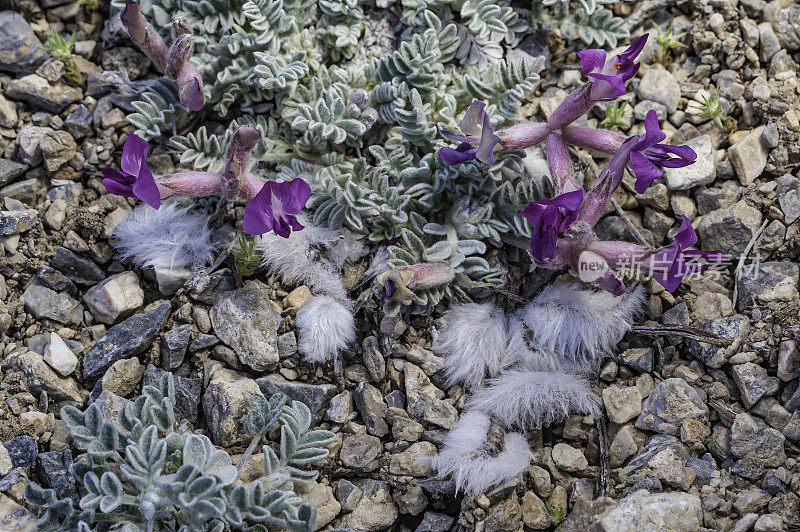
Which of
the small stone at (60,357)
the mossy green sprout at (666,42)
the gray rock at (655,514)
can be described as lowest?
the small stone at (60,357)

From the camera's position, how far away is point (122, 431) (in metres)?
3.34

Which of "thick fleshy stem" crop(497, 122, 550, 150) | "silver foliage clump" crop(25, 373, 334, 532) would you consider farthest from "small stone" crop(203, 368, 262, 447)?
"thick fleshy stem" crop(497, 122, 550, 150)

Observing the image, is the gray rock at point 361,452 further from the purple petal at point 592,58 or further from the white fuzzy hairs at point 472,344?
the purple petal at point 592,58

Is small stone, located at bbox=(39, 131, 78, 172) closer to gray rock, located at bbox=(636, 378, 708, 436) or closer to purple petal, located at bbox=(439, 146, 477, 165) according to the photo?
purple petal, located at bbox=(439, 146, 477, 165)

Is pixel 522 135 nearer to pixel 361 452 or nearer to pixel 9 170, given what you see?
pixel 361 452

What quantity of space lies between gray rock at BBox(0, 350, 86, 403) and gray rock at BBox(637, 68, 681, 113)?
12.8ft

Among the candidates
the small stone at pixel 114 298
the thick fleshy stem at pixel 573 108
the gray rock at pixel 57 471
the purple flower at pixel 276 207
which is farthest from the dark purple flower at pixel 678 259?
the gray rock at pixel 57 471

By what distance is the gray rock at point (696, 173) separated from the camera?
13.6 ft

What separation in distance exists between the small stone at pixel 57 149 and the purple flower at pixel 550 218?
9.64ft

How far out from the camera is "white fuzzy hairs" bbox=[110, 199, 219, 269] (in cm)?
406

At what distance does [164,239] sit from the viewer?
409 centimetres

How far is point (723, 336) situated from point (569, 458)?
1.08m

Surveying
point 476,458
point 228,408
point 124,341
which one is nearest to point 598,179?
point 476,458

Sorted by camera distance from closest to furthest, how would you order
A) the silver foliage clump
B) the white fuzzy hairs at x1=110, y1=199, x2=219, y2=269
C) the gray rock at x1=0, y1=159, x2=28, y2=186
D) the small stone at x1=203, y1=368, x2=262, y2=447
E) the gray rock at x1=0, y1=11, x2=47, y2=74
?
1. the silver foliage clump
2. the small stone at x1=203, y1=368, x2=262, y2=447
3. the white fuzzy hairs at x1=110, y1=199, x2=219, y2=269
4. the gray rock at x1=0, y1=159, x2=28, y2=186
5. the gray rock at x1=0, y1=11, x2=47, y2=74
